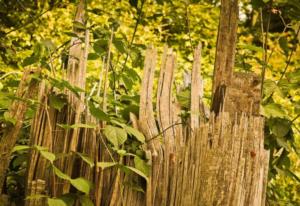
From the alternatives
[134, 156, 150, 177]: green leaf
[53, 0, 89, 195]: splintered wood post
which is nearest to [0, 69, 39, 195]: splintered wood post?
[53, 0, 89, 195]: splintered wood post

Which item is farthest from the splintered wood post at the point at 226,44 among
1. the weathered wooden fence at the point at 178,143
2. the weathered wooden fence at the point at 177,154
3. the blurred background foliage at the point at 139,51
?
the blurred background foliage at the point at 139,51

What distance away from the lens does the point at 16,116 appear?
6.53ft

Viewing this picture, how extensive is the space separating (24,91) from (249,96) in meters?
0.85

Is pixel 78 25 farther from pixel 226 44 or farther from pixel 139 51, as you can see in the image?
pixel 226 44

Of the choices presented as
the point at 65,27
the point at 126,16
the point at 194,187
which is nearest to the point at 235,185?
the point at 194,187

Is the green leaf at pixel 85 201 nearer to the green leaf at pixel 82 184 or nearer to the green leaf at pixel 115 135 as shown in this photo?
the green leaf at pixel 82 184

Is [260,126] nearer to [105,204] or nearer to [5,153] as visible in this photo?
[105,204]

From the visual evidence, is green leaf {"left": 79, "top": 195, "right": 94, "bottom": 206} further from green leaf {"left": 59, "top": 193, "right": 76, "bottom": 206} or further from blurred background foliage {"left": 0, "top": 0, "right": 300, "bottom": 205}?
blurred background foliage {"left": 0, "top": 0, "right": 300, "bottom": 205}

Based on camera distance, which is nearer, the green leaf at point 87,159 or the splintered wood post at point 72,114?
the green leaf at point 87,159

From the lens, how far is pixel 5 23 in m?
4.66

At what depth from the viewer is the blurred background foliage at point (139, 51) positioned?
2.27m

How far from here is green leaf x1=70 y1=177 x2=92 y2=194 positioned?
1.80m

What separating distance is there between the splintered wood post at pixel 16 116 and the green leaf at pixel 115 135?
1.16ft

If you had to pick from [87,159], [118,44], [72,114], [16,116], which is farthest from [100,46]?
[87,159]
